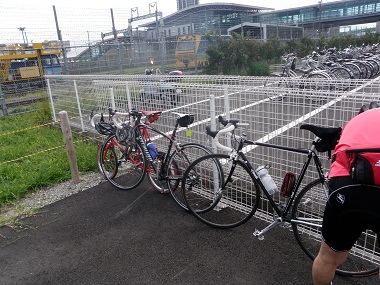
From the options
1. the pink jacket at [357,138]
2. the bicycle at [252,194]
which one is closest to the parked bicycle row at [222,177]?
the bicycle at [252,194]

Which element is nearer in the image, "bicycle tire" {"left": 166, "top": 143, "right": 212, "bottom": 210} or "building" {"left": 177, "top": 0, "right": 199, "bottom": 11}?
"bicycle tire" {"left": 166, "top": 143, "right": 212, "bottom": 210}

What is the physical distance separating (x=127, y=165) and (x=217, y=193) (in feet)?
6.45

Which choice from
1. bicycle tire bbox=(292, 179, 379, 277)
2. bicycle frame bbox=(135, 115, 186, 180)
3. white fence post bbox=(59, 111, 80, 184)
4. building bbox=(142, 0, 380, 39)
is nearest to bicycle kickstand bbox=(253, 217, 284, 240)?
bicycle tire bbox=(292, 179, 379, 277)

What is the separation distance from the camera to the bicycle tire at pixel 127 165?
3.83 meters

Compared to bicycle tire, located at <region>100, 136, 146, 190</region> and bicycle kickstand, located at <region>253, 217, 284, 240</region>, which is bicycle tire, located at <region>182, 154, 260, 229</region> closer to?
bicycle kickstand, located at <region>253, 217, 284, 240</region>

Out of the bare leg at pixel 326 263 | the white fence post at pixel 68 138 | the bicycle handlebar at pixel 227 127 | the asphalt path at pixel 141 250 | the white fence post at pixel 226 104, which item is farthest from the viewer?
the white fence post at pixel 68 138

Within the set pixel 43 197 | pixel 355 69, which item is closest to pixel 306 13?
pixel 355 69

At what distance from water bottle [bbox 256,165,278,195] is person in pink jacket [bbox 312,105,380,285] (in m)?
1.01

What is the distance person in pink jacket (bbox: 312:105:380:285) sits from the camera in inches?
54.8

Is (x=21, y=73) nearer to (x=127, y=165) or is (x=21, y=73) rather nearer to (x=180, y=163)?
(x=127, y=165)

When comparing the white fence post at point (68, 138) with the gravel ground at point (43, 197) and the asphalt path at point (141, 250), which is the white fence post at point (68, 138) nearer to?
the gravel ground at point (43, 197)

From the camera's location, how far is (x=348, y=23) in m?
36.3

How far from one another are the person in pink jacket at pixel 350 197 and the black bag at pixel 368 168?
0.04 metres

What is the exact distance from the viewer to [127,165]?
4613 millimetres
